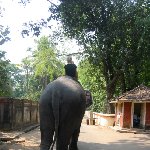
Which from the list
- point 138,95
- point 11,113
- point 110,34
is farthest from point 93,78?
point 11,113

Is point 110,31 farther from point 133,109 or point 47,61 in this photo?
point 47,61

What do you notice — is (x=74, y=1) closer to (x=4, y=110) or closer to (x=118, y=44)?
(x=118, y=44)

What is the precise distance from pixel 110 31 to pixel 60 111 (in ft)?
83.9

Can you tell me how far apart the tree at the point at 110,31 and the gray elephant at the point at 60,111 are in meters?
23.4

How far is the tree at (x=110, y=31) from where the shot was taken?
29.9 meters

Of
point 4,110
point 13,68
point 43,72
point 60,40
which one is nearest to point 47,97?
point 4,110

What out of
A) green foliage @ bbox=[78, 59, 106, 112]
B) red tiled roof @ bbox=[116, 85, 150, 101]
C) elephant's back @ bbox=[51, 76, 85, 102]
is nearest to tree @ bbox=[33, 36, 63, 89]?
green foliage @ bbox=[78, 59, 106, 112]

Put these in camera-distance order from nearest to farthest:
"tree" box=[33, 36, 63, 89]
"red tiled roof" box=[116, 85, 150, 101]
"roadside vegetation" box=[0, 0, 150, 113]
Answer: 1. "red tiled roof" box=[116, 85, 150, 101]
2. "roadside vegetation" box=[0, 0, 150, 113]
3. "tree" box=[33, 36, 63, 89]

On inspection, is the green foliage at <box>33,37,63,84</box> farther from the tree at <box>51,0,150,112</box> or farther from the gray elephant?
the gray elephant

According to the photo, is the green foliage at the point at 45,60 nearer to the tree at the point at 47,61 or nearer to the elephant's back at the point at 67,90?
the tree at the point at 47,61

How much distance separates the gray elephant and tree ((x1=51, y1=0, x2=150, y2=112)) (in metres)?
23.4

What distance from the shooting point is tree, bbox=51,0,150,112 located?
1178 inches

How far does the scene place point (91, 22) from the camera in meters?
32.1

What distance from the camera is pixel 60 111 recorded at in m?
5.22
